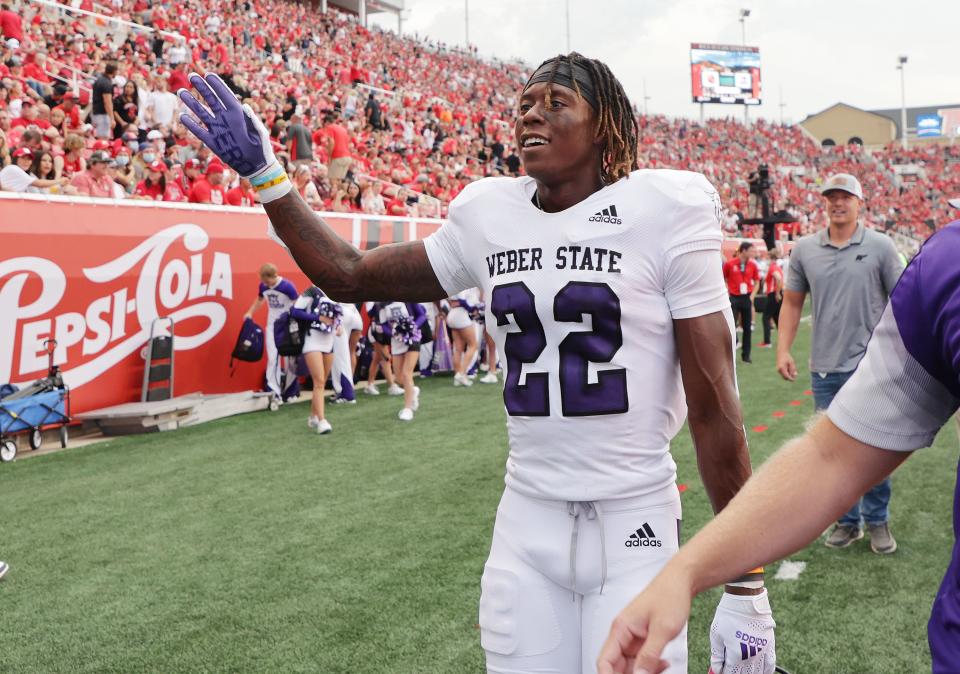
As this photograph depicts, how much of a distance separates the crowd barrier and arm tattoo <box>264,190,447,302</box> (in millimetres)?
7710

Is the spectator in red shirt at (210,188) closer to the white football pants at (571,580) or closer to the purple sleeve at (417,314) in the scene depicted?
the purple sleeve at (417,314)

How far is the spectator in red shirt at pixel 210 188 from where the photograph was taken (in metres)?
11.8

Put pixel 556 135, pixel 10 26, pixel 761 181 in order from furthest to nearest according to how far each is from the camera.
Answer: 1. pixel 761 181
2. pixel 10 26
3. pixel 556 135

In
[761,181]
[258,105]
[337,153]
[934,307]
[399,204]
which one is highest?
[258,105]

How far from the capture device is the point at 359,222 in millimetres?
13695

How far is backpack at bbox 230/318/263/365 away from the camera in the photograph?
11.7 meters

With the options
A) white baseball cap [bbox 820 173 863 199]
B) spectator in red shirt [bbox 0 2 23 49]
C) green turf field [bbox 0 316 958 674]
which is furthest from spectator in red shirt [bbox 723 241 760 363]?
spectator in red shirt [bbox 0 2 23 49]

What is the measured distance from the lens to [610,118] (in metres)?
2.45

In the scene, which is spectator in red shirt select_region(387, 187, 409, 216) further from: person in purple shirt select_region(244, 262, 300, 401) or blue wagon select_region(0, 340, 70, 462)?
blue wagon select_region(0, 340, 70, 462)

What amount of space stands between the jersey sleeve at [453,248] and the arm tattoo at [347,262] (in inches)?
1.7

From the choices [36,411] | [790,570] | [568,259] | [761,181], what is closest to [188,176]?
[36,411]

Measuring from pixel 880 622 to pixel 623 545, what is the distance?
9.34 ft

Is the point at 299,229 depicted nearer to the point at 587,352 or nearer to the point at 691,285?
the point at 587,352

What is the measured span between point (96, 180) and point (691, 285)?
9.63 m
